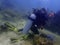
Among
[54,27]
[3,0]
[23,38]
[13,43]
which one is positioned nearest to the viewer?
[13,43]

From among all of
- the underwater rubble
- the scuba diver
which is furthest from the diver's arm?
the underwater rubble

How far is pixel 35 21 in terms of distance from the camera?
750cm

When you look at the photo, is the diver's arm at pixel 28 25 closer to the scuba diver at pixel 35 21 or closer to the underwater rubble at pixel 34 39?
the scuba diver at pixel 35 21

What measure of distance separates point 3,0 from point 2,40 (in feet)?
52.5

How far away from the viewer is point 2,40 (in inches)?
247

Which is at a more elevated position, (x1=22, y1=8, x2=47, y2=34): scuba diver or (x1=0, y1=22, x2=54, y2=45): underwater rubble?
(x1=22, y1=8, x2=47, y2=34): scuba diver

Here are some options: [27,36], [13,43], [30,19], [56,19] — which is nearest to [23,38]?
[27,36]

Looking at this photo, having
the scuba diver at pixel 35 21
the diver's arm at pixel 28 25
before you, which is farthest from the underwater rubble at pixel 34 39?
the scuba diver at pixel 35 21

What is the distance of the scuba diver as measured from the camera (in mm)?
7262

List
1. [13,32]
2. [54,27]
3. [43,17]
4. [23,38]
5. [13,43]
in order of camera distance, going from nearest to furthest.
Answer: [13,43]
[23,38]
[13,32]
[43,17]
[54,27]

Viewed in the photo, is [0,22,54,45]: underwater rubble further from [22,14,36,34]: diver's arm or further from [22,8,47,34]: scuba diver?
[22,8,47,34]: scuba diver

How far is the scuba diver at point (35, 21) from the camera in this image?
23.8ft

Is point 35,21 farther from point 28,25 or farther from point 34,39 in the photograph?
point 34,39

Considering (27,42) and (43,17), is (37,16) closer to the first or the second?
(43,17)
